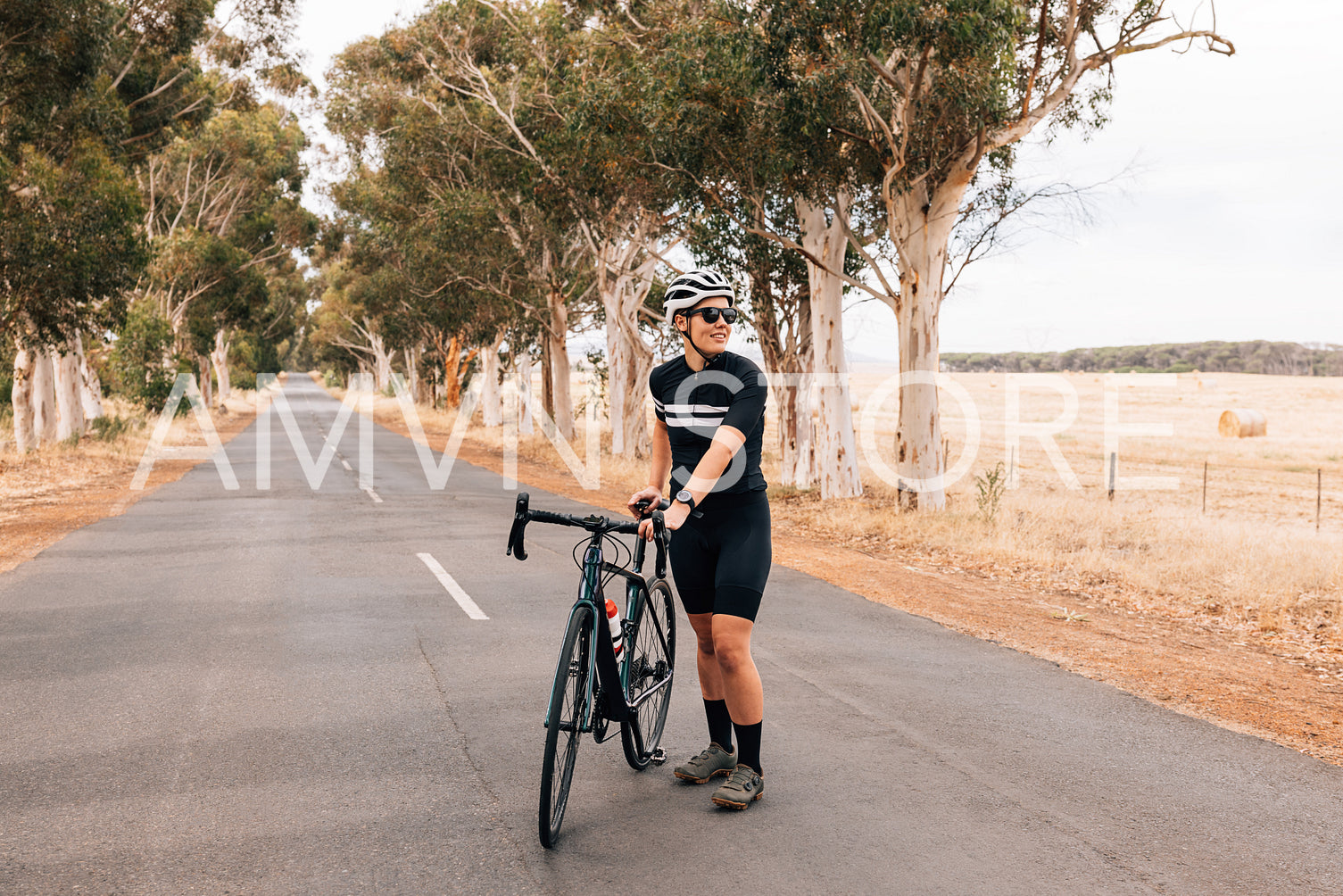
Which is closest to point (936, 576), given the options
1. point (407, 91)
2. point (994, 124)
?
point (994, 124)

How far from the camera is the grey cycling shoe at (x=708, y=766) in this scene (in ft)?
14.9

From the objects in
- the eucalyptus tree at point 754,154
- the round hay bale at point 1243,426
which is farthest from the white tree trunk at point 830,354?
the round hay bale at point 1243,426

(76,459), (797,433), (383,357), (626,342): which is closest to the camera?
(797,433)

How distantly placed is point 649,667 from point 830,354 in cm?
1309

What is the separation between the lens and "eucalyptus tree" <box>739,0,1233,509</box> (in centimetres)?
1172

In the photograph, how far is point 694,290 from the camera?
417cm

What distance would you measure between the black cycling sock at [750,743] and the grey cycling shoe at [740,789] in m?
0.02

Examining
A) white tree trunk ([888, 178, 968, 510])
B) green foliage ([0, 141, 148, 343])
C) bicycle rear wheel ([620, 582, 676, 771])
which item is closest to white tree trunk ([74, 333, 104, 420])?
green foliage ([0, 141, 148, 343])

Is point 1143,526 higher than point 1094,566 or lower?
lower

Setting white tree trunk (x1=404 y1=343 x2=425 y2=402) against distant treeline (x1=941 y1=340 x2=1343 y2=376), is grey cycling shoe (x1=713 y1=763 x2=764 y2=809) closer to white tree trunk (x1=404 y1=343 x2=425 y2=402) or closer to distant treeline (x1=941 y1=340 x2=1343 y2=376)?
white tree trunk (x1=404 y1=343 x2=425 y2=402)

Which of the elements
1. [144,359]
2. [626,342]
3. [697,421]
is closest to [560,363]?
[626,342]

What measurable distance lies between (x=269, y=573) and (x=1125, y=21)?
38.4 ft

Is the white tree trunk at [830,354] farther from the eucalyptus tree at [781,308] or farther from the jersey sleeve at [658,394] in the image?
the jersey sleeve at [658,394]

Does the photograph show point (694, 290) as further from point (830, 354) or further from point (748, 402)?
point (830, 354)
